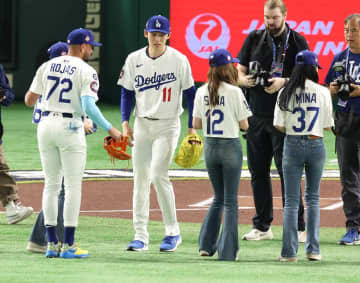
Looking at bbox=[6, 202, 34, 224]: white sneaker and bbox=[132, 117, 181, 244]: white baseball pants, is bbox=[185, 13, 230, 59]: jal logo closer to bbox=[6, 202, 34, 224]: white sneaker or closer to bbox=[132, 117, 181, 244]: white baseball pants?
bbox=[6, 202, 34, 224]: white sneaker

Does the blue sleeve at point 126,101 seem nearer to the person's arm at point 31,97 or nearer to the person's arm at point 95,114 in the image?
the person's arm at point 31,97

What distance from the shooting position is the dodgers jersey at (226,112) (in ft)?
28.1

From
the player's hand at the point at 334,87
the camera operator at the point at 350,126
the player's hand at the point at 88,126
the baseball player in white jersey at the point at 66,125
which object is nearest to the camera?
the baseball player in white jersey at the point at 66,125

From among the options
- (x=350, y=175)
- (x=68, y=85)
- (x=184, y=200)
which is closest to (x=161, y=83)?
(x=68, y=85)

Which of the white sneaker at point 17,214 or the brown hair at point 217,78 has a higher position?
the brown hair at point 217,78

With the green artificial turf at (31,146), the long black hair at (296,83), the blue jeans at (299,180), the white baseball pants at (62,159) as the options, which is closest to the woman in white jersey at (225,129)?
the long black hair at (296,83)

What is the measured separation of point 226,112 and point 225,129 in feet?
0.51

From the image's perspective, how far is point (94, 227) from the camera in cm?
1115

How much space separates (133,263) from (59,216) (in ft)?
3.75

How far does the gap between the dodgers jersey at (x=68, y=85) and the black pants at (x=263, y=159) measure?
2.42 m

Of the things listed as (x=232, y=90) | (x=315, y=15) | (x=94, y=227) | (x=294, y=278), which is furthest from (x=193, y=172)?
(x=315, y=15)

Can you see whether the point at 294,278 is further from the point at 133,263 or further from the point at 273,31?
the point at 273,31

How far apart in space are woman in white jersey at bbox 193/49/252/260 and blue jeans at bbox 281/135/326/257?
44 cm

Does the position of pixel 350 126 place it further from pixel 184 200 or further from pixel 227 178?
pixel 184 200
